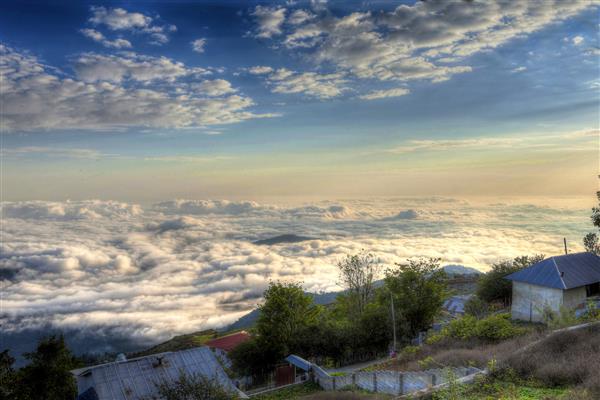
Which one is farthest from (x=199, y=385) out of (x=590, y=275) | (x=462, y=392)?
(x=590, y=275)

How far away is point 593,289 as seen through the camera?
33.5 metres

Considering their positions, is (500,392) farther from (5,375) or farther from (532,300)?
(5,375)

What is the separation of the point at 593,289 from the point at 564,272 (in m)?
3.76

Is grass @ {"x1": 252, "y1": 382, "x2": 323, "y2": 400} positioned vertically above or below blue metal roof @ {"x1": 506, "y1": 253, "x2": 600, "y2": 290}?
below

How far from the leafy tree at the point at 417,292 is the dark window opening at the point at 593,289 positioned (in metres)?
11.4

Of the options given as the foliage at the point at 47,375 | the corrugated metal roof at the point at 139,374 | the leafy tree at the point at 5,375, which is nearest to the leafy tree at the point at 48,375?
the foliage at the point at 47,375

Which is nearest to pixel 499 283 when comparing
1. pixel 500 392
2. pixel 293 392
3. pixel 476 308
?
pixel 476 308

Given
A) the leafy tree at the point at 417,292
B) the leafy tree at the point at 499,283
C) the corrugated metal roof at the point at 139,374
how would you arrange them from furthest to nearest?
the leafy tree at the point at 499,283 → the leafy tree at the point at 417,292 → the corrugated metal roof at the point at 139,374

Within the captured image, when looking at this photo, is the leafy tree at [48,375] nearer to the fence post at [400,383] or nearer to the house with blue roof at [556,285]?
→ the fence post at [400,383]

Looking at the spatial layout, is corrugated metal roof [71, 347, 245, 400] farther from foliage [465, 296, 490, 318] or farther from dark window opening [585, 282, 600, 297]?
dark window opening [585, 282, 600, 297]

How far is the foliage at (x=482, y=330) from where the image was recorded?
22.9 meters

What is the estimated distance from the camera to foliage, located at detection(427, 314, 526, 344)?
901 inches

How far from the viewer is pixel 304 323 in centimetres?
3922

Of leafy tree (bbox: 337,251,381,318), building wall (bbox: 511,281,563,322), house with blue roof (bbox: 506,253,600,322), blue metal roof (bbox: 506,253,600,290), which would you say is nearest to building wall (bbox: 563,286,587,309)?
house with blue roof (bbox: 506,253,600,322)
